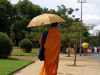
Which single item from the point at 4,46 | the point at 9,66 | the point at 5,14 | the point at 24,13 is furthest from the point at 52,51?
the point at 24,13

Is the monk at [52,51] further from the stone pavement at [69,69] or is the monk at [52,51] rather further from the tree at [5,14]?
the tree at [5,14]

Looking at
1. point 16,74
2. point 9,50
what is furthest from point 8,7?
point 16,74

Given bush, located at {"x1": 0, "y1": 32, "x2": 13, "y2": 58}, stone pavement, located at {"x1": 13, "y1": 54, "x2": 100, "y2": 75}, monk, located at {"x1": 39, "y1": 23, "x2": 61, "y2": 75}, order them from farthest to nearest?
1. bush, located at {"x1": 0, "y1": 32, "x2": 13, "y2": 58}
2. stone pavement, located at {"x1": 13, "y1": 54, "x2": 100, "y2": 75}
3. monk, located at {"x1": 39, "y1": 23, "x2": 61, "y2": 75}

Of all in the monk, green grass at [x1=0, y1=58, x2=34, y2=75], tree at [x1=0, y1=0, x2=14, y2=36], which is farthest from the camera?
tree at [x1=0, y1=0, x2=14, y2=36]

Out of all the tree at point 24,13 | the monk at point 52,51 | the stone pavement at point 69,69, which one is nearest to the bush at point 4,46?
the stone pavement at point 69,69

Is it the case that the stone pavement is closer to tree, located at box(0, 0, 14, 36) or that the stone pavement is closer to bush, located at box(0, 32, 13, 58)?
bush, located at box(0, 32, 13, 58)

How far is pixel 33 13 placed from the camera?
54.6 metres

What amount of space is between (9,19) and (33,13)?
8.41 metres

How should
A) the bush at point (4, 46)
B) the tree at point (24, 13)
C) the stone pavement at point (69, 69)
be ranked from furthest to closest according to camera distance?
the tree at point (24, 13) < the bush at point (4, 46) < the stone pavement at point (69, 69)

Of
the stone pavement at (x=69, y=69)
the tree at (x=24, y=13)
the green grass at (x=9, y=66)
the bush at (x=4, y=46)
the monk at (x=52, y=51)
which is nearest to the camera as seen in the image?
the monk at (x=52, y=51)

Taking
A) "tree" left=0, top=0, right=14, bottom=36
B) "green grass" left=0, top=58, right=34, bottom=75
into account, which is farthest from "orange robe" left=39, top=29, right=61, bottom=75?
"tree" left=0, top=0, right=14, bottom=36

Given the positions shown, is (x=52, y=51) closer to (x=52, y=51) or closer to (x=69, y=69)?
(x=52, y=51)

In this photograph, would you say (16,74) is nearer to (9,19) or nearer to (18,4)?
(9,19)

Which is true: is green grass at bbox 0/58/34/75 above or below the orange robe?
below
